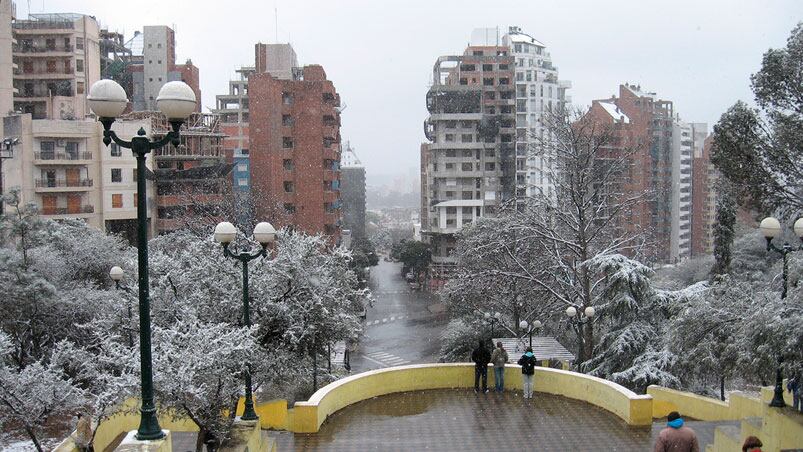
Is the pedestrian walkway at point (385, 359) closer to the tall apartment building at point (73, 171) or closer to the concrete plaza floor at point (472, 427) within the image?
the tall apartment building at point (73, 171)

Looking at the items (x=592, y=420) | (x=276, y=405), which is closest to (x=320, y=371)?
(x=276, y=405)

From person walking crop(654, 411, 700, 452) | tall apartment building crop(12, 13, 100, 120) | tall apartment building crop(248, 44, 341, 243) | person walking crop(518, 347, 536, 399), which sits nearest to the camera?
person walking crop(654, 411, 700, 452)

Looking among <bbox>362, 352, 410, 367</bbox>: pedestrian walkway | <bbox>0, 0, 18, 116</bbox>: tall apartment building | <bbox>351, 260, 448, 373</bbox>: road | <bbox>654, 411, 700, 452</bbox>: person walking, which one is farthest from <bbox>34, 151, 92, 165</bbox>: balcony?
<bbox>654, 411, 700, 452</bbox>: person walking

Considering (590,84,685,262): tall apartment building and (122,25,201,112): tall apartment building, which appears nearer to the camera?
(122,25,201,112): tall apartment building

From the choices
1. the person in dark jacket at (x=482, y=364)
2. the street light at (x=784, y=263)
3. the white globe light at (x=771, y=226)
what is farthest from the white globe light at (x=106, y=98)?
the person in dark jacket at (x=482, y=364)

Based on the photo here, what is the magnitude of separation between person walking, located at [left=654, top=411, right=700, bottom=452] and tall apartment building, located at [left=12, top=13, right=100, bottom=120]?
61637 millimetres

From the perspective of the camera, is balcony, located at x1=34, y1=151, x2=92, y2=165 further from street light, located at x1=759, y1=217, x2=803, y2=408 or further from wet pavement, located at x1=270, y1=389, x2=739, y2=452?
street light, located at x1=759, y1=217, x2=803, y2=408

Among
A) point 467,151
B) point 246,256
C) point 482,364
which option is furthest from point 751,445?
point 467,151

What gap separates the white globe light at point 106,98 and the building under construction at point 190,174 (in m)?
40.1

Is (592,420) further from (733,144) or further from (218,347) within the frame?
(733,144)

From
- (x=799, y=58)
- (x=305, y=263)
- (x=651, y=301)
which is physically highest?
(x=799, y=58)

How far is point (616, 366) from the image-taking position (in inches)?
962

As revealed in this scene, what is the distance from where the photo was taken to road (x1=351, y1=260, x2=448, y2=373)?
52938 millimetres

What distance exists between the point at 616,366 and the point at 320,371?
9135 mm
